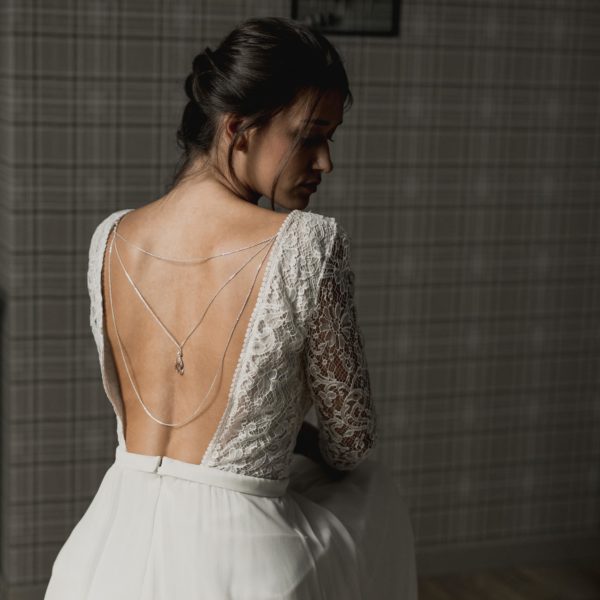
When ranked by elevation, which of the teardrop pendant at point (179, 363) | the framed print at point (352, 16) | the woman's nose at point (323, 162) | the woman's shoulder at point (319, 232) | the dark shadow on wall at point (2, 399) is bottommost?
the dark shadow on wall at point (2, 399)

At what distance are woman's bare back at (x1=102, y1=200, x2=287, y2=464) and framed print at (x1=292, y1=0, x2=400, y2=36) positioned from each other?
1.46 meters

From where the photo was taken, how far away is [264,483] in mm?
1570

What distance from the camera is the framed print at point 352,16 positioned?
292 centimetres

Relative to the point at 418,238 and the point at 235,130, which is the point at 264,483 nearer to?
the point at 235,130

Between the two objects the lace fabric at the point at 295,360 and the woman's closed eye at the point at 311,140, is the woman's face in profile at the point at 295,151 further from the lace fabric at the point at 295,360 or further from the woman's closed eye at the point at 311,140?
the lace fabric at the point at 295,360

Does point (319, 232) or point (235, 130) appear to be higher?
point (235, 130)

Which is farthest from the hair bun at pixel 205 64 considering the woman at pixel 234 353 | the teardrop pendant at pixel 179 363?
the teardrop pendant at pixel 179 363

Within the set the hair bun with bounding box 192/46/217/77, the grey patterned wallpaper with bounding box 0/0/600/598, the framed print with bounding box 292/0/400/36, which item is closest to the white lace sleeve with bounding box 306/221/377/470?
the hair bun with bounding box 192/46/217/77

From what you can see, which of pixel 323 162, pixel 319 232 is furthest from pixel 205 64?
pixel 319 232

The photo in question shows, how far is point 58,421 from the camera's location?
2875 millimetres

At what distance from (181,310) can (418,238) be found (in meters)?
1.73

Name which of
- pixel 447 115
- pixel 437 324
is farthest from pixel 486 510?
pixel 447 115

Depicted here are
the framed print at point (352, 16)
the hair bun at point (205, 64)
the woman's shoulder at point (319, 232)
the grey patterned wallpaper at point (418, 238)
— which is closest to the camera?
the woman's shoulder at point (319, 232)

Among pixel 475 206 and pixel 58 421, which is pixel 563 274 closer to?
pixel 475 206
